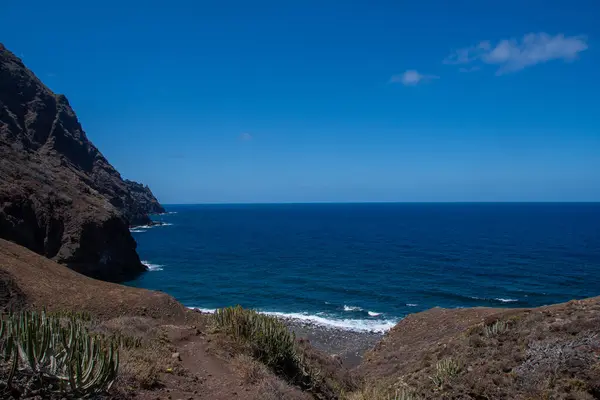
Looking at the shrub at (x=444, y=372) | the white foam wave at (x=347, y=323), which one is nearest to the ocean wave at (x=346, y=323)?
the white foam wave at (x=347, y=323)

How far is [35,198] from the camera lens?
46719 mm

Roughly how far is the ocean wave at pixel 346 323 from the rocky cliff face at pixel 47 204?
2166 cm

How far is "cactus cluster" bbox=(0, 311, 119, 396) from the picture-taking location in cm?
576

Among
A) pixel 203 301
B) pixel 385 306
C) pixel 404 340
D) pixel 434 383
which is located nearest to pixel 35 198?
pixel 203 301

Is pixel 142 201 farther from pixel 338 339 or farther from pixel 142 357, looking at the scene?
pixel 142 357

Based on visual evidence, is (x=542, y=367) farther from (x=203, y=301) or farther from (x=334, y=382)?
(x=203, y=301)

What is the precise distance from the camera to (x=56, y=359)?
610 centimetres

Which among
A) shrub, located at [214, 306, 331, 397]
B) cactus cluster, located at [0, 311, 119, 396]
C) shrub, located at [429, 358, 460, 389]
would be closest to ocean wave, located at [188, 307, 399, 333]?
shrub, located at [429, 358, 460, 389]

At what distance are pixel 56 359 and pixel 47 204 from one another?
49.1m

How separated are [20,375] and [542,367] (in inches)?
492

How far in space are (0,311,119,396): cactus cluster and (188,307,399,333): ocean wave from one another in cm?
2730

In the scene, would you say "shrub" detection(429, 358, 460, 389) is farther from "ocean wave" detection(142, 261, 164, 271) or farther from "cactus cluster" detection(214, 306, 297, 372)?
"ocean wave" detection(142, 261, 164, 271)

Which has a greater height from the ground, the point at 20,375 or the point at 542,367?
the point at 20,375

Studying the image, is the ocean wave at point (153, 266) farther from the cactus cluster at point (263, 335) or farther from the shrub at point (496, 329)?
the shrub at point (496, 329)
